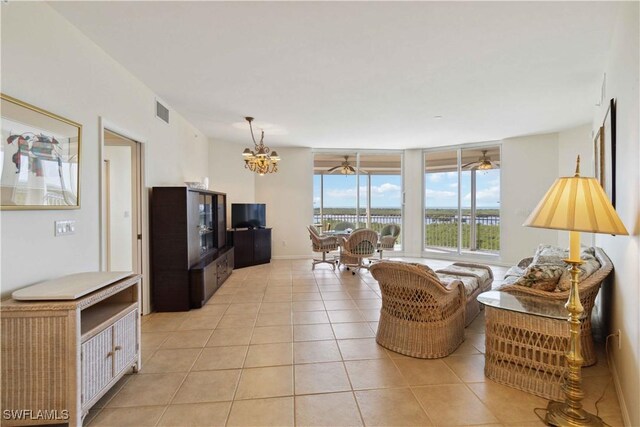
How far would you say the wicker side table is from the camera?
2082mm

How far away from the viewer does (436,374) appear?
2385 millimetres

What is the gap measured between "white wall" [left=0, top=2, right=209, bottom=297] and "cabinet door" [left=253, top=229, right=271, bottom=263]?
350 centimetres

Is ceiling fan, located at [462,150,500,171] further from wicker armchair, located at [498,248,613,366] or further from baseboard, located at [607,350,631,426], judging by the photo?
baseboard, located at [607,350,631,426]

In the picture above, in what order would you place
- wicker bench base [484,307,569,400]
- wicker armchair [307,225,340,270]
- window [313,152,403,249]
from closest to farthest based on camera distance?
wicker bench base [484,307,569,400] → wicker armchair [307,225,340,270] → window [313,152,403,249]

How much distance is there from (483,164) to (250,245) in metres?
5.59

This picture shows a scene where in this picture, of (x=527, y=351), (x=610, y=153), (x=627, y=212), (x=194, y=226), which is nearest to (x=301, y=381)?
(x=527, y=351)

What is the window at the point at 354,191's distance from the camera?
25.9 ft

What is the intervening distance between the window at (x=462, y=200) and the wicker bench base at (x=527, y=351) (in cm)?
533

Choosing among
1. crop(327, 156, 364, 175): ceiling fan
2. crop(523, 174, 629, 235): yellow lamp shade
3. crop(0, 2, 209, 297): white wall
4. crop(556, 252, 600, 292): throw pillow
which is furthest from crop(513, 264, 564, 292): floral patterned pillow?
crop(327, 156, 364, 175): ceiling fan

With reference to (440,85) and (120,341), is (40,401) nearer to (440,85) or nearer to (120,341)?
Result: (120,341)

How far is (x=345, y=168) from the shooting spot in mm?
7680

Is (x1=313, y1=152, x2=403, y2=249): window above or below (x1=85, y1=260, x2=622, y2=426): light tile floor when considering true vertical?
above

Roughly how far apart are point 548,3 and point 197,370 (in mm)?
3865

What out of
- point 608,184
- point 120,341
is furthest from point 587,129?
point 120,341
